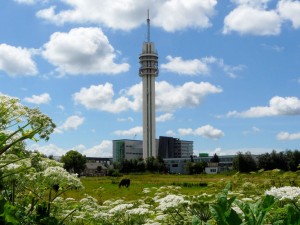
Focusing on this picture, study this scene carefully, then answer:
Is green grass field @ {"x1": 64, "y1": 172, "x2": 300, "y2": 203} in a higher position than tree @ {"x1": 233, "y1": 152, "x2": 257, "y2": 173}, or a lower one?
lower

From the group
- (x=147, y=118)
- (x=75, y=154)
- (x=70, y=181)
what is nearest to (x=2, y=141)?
(x=70, y=181)

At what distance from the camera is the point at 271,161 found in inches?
4611

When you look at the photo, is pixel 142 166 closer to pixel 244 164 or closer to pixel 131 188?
pixel 244 164

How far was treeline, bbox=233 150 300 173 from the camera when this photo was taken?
116312mm

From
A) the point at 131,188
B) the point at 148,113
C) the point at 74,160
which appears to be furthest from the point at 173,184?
the point at 148,113

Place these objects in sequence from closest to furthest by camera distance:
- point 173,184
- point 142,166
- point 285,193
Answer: point 285,193, point 173,184, point 142,166

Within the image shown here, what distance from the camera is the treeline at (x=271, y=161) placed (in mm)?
116312

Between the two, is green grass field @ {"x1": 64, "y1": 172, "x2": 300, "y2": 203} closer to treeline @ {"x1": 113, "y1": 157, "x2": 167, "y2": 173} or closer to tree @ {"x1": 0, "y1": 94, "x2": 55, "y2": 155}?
tree @ {"x1": 0, "y1": 94, "x2": 55, "y2": 155}

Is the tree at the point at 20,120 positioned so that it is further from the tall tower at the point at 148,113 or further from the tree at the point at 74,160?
the tall tower at the point at 148,113

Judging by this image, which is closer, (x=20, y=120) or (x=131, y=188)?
(x=20, y=120)

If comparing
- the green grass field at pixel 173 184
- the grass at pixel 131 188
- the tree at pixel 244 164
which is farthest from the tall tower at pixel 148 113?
the green grass field at pixel 173 184

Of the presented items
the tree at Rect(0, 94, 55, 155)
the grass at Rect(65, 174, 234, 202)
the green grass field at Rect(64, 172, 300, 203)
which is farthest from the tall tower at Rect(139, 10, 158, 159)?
the tree at Rect(0, 94, 55, 155)

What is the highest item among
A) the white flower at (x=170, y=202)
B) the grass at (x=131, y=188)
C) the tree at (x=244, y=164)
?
the tree at (x=244, y=164)

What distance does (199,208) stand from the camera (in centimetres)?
645
